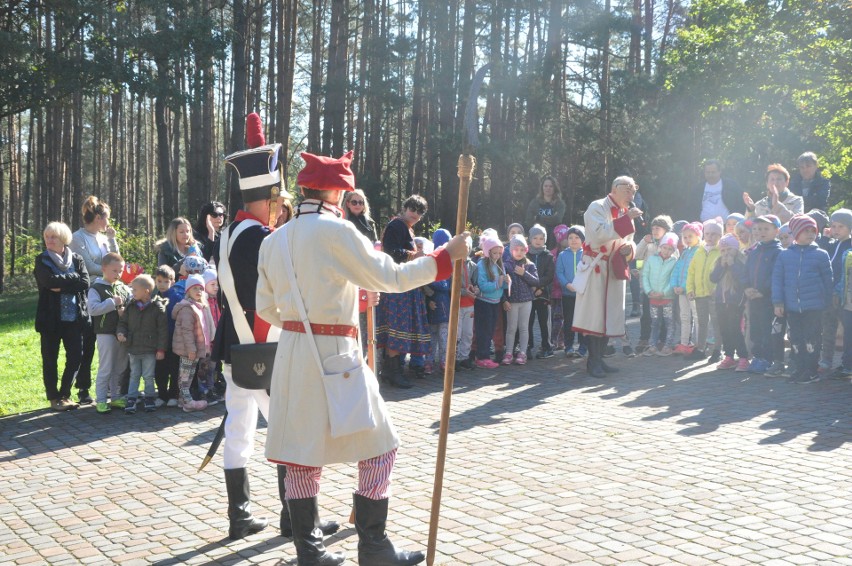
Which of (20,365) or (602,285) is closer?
(602,285)

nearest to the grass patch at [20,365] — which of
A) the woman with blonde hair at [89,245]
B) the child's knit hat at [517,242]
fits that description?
the woman with blonde hair at [89,245]

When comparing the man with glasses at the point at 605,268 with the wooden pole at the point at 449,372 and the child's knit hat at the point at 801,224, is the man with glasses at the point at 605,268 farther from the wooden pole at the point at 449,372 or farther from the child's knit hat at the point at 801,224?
the wooden pole at the point at 449,372

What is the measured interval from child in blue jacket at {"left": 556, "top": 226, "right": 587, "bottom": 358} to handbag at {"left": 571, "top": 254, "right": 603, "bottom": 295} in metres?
1.12

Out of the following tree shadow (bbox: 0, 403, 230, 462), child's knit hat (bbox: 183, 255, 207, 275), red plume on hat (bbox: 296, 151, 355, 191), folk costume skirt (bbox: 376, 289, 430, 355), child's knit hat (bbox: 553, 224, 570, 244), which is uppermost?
red plume on hat (bbox: 296, 151, 355, 191)

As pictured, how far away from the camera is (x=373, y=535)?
14.5ft

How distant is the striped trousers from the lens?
4.37 meters

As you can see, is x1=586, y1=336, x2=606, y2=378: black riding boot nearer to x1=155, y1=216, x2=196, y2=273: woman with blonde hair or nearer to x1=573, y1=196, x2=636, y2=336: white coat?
x1=573, y1=196, x2=636, y2=336: white coat

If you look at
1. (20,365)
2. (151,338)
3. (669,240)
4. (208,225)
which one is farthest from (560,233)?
(20,365)

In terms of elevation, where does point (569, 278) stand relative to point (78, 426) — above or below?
above

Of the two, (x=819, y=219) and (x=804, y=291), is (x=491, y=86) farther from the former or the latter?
(x=804, y=291)

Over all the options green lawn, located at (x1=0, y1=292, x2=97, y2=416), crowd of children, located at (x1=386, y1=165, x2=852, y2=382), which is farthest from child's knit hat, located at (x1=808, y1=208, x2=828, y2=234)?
green lawn, located at (x1=0, y1=292, x2=97, y2=416)

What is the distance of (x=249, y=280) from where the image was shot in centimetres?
496

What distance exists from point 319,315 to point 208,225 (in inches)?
231

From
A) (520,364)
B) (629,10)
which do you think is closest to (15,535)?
(520,364)
